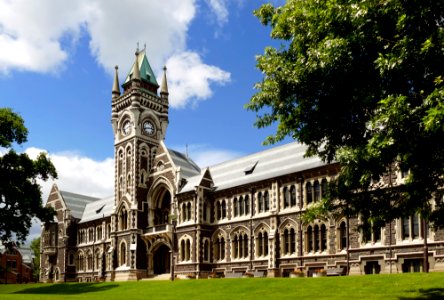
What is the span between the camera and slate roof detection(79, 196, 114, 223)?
75.2 meters

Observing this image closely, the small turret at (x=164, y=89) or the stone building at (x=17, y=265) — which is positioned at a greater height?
the small turret at (x=164, y=89)

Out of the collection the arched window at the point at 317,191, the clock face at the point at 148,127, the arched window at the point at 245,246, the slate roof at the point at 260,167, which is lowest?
the arched window at the point at 245,246

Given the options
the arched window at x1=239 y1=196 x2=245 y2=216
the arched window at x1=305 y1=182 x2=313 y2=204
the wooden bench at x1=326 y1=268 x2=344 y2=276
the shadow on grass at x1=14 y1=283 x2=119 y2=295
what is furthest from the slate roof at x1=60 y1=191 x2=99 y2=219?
the wooden bench at x1=326 y1=268 x2=344 y2=276

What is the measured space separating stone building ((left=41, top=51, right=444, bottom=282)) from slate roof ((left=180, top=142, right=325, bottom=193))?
0.53ft

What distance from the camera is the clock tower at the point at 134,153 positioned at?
6103 cm

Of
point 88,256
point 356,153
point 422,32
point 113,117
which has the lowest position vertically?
point 88,256

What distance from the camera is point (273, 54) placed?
20.7m

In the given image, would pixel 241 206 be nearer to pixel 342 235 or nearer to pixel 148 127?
pixel 342 235

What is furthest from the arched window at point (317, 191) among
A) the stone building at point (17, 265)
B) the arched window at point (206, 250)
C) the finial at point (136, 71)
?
the stone building at point (17, 265)

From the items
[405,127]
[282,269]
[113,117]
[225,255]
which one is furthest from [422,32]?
[113,117]

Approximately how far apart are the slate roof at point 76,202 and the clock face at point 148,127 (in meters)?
24.2

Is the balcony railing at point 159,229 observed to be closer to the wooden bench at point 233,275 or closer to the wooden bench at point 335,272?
the wooden bench at point 233,275

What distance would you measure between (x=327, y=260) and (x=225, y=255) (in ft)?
42.8

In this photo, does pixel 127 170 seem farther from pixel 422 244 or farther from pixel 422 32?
pixel 422 32
